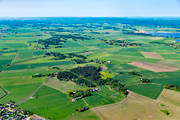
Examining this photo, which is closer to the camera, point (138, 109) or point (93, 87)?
point (138, 109)

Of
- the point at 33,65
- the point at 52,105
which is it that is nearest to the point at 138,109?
the point at 52,105

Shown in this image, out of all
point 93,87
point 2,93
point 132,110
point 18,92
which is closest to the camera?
point 132,110

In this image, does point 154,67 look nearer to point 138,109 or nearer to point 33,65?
point 138,109

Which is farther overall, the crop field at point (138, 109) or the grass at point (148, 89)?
the grass at point (148, 89)

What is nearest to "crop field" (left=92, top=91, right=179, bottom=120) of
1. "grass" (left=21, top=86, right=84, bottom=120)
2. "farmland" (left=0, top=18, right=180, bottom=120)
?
"farmland" (left=0, top=18, right=180, bottom=120)

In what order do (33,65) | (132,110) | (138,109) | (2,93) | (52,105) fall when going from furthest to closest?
(33,65)
(2,93)
(52,105)
(138,109)
(132,110)

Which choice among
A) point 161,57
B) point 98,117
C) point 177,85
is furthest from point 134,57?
point 98,117

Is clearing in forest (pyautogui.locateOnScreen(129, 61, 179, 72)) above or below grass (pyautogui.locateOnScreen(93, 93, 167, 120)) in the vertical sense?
above

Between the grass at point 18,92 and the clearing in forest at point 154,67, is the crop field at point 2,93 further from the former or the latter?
the clearing in forest at point 154,67

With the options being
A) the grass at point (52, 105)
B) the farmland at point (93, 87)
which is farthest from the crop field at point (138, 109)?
the grass at point (52, 105)

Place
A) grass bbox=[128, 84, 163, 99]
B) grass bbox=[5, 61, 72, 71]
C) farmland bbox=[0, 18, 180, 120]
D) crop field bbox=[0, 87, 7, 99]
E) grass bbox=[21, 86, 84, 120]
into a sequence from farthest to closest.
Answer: grass bbox=[5, 61, 72, 71], grass bbox=[128, 84, 163, 99], crop field bbox=[0, 87, 7, 99], farmland bbox=[0, 18, 180, 120], grass bbox=[21, 86, 84, 120]

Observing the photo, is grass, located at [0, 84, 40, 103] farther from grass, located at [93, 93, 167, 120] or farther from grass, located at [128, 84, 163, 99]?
grass, located at [128, 84, 163, 99]

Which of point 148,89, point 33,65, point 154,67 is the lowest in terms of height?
point 33,65
